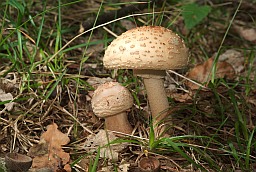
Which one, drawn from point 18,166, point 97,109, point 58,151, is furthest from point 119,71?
point 18,166

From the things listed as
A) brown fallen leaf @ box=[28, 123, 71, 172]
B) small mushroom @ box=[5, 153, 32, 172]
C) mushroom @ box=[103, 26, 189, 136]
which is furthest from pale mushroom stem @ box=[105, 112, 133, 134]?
small mushroom @ box=[5, 153, 32, 172]

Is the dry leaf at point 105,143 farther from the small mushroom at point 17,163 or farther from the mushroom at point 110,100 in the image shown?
the small mushroom at point 17,163

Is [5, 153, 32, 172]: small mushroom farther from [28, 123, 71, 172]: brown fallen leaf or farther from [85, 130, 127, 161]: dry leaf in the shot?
[85, 130, 127, 161]: dry leaf

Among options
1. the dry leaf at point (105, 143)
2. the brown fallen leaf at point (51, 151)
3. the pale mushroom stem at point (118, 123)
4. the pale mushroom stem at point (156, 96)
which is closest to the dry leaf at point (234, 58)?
the pale mushroom stem at point (156, 96)

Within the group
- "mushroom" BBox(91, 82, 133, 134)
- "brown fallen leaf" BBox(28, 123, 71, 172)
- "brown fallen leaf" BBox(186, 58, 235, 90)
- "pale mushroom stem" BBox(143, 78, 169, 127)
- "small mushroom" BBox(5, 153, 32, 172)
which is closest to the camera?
"small mushroom" BBox(5, 153, 32, 172)

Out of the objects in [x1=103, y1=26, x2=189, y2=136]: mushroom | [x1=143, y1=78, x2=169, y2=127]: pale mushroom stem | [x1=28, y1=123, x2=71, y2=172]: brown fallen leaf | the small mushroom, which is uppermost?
[x1=103, y1=26, x2=189, y2=136]: mushroom

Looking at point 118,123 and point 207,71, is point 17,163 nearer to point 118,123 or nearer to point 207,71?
point 118,123
